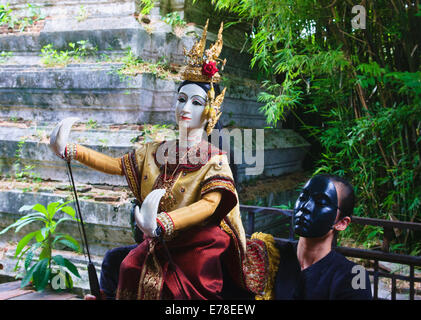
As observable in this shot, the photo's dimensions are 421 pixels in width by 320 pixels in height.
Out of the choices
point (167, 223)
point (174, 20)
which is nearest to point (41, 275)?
point (167, 223)

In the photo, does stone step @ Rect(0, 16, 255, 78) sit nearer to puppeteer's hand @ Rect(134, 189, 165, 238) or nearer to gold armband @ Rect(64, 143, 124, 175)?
gold armband @ Rect(64, 143, 124, 175)

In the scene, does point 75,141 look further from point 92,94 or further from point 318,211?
point 318,211

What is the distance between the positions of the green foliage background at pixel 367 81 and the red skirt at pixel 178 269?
6.85ft

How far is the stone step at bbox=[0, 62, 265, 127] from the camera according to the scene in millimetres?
3816

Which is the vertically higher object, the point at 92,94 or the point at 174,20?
the point at 174,20

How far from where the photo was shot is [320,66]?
12.7 ft

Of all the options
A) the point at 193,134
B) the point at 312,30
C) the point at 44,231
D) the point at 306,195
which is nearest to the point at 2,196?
the point at 44,231

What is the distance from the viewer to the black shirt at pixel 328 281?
6.61 feet

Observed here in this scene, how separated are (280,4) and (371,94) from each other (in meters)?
1.30

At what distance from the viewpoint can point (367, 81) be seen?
3.76m

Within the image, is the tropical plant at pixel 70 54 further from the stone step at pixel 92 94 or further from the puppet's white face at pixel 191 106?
the puppet's white face at pixel 191 106

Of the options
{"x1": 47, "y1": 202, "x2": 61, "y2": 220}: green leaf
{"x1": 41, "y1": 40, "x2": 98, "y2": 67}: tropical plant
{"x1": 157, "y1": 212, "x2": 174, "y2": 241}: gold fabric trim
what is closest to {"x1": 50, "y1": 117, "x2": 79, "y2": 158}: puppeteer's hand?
{"x1": 157, "y1": 212, "x2": 174, "y2": 241}: gold fabric trim

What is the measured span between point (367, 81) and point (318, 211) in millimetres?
2104

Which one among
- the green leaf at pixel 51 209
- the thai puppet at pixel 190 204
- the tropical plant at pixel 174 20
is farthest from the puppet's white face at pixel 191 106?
the tropical plant at pixel 174 20
